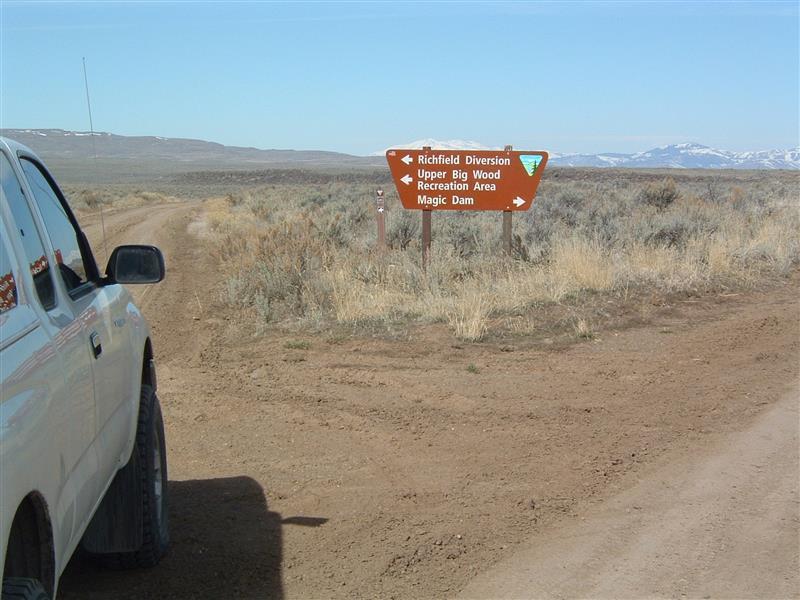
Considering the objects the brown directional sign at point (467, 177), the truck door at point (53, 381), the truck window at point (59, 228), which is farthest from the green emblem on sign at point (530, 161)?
the truck door at point (53, 381)

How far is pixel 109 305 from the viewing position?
3904 millimetres

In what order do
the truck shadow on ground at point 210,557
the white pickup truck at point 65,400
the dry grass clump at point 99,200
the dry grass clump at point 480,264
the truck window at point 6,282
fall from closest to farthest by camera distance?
the white pickup truck at point 65,400, the truck window at point 6,282, the truck shadow on ground at point 210,557, the dry grass clump at point 480,264, the dry grass clump at point 99,200

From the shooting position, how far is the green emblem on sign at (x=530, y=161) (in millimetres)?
13078

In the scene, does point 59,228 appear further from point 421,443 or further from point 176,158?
point 176,158

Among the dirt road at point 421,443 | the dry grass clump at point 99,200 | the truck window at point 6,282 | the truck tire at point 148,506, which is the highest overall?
the truck window at point 6,282

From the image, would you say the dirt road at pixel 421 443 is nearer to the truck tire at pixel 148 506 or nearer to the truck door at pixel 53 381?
the truck tire at pixel 148 506

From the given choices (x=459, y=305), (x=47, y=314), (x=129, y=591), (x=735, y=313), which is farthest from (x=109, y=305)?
(x=735, y=313)

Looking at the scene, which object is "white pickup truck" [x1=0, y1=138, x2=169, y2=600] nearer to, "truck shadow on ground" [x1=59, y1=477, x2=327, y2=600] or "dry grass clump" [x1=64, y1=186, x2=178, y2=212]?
"truck shadow on ground" [x1=59, y1=477, x2=327, y2=600]

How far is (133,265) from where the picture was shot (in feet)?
13.2

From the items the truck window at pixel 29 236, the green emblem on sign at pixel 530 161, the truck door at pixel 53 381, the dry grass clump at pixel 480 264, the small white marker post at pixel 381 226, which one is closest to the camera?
the truck door at pixel 53 381

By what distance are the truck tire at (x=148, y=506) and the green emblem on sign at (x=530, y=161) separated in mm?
9547

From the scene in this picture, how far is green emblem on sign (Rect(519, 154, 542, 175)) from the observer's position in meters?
13.1

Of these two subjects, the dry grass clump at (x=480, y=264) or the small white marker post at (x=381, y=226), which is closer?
the dry grass clump at (x=480, y=264)

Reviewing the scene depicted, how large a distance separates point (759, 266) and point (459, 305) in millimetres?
5819
